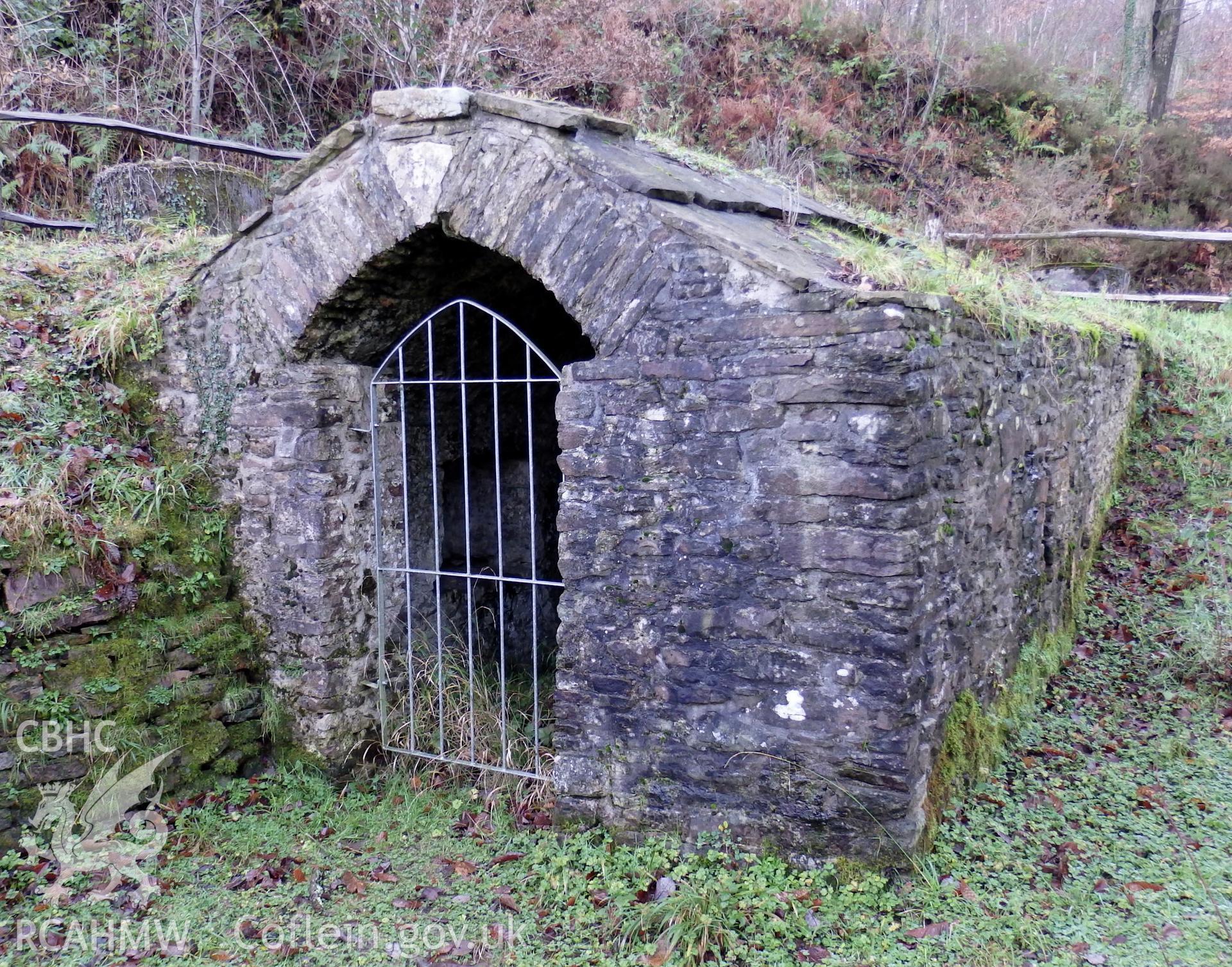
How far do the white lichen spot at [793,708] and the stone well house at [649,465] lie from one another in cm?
1

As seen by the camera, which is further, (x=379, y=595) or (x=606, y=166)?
(x=379, y=595)

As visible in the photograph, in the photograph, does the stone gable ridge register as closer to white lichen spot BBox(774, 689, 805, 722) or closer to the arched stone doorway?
the arched stone doorway

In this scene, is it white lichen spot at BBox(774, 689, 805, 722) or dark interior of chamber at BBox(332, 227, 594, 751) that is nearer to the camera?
white lichen spot at BBox(774, 689, 805, 722)

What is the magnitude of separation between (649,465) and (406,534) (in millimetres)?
1681

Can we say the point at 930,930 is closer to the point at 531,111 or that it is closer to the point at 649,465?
the point at 649,465

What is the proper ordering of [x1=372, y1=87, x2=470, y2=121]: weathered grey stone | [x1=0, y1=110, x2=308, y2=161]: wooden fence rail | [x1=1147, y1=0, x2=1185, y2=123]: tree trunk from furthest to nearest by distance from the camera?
[x1=1147, y1=0, x2=1185, y2=123]: tree trunk, [x1=0, y1=110, x2=308, y2=161]: wooden fence rail, [x1=372, y1=87, x2=470, y2=121]: weathered grey stone

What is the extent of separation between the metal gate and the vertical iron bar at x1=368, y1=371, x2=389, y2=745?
11 mm

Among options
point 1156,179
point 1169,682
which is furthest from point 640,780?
point 1156,179

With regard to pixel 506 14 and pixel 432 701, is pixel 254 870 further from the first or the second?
pixel 506 14

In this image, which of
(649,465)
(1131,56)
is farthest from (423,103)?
(1131,56)

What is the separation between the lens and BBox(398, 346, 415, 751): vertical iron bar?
4.66 meters

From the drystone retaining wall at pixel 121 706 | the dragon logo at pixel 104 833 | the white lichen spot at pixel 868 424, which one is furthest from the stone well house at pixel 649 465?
the dragon logo at pixel 104 833

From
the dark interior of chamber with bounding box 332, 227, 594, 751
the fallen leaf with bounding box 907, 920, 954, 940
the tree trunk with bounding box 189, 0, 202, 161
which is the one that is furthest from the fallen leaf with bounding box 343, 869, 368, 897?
the tree trunk with bounding box 189, 0, 202, 161

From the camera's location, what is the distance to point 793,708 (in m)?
3.50
